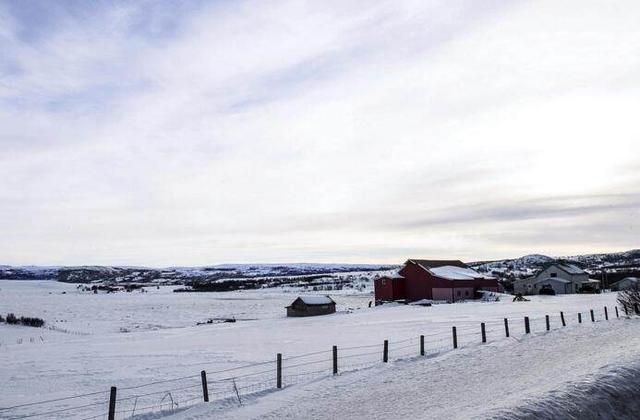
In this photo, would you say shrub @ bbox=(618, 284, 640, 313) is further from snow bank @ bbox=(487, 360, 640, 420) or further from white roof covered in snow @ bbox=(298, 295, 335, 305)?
white roof covered in snow @ bbox=(298, 295, 335, 305)

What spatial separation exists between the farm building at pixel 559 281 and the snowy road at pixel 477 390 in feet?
257

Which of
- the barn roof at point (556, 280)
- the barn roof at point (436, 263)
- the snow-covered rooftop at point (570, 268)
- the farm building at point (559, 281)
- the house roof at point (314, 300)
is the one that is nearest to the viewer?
the house roof at point (314, 300)

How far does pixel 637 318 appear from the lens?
3098cm

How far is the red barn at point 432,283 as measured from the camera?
237ft

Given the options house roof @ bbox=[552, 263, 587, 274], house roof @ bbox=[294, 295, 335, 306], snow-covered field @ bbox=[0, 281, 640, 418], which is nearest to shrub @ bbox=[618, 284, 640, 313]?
snow-covered field @ bbox=[0, 281, 640, 418]

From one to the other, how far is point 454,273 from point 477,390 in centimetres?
6379

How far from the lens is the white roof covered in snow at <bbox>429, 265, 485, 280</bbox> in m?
73.5

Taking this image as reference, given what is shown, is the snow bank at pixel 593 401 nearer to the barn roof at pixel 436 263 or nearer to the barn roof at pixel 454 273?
the barn roof at pixel 454 273

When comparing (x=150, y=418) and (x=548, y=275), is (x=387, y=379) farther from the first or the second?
(x=548, y=275)

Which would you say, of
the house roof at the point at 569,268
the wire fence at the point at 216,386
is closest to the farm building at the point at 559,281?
the house roof at the point at 569,268

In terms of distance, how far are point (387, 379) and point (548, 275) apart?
88549 millimetres

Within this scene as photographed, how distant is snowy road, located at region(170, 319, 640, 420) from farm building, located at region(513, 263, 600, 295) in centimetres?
7829

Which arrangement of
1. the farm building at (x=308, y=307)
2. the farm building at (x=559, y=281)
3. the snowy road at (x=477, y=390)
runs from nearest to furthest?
1. the snowy road at (x=477, y=390)
2. the farm building at (x=308, y=307)
3. the farm building at (x=559, y=281)

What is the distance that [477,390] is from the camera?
1383 centimetres
